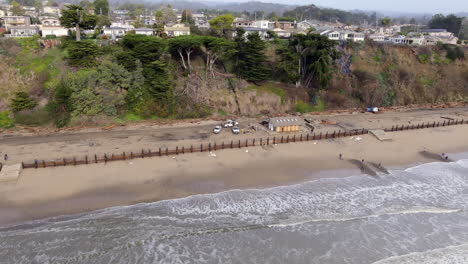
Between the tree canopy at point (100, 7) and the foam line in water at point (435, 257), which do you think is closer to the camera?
the foam line in water at point (435, 257)

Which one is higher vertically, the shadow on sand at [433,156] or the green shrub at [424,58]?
the green shrub at [424,58]

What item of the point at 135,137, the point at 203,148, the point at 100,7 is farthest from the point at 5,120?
the point at 100,7

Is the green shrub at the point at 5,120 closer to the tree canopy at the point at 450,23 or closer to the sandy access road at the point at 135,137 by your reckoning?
the sandy access road at the point at 135,137

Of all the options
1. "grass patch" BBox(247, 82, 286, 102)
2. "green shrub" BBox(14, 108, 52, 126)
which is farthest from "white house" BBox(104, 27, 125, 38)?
"grass patch" BBox(247, 82, 286, 102)

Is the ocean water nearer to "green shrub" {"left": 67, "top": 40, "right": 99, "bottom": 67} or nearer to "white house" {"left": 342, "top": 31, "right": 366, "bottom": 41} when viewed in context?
"green shrub" {"left": 67, "top": 40, "right": 99, "bottom": 67}

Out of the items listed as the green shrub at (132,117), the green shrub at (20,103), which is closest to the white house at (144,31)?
the green shrub at (132,117)
